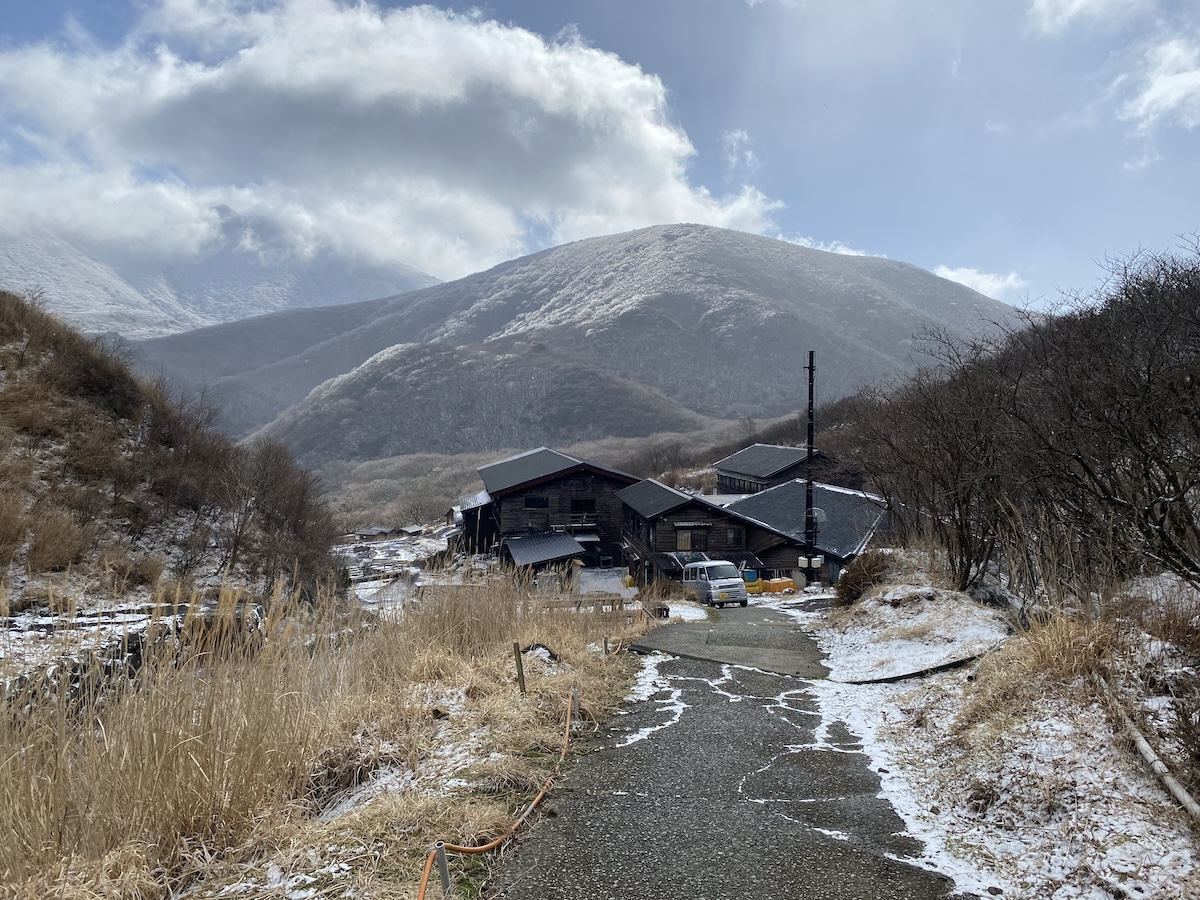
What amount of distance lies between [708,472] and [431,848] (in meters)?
58.6

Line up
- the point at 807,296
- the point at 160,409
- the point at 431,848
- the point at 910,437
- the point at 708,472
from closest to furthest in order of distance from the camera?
the point at 431,848 < the point at 910,437 < the point at 160,409 < the point at 708,472 < the point at 807,296

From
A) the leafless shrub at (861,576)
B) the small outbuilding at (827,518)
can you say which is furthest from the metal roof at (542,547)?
Result: the leafless shrub at (861,576)

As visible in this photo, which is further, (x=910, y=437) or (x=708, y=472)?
(x=708, y=472)

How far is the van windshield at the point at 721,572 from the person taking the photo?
2112cm

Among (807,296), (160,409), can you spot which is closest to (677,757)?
(160,409)

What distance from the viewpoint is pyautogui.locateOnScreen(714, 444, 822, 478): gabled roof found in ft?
142

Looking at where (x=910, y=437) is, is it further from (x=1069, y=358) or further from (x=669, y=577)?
(x=669, y=577)

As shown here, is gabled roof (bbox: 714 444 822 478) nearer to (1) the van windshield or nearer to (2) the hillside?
(1) the van windshield

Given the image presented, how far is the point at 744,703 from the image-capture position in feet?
21.1

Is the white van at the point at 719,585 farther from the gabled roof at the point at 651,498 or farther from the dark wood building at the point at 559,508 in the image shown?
the dark wood building at the point at 559,508

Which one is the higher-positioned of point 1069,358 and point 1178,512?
point 1069,358

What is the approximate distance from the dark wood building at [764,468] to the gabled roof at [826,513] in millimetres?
5041

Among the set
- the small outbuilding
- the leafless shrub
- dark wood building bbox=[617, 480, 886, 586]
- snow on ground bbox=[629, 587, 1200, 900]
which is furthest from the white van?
snow on ground bbox=[629, 587, 1200, 900]

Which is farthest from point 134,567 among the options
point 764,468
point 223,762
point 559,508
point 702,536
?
point 764,468
